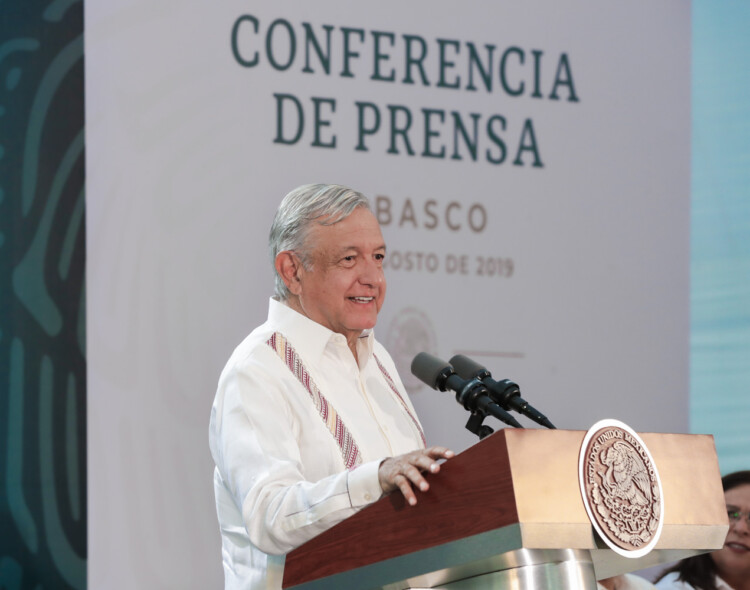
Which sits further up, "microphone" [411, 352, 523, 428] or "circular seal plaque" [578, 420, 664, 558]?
"microphone" [411, 352, 523, 428]

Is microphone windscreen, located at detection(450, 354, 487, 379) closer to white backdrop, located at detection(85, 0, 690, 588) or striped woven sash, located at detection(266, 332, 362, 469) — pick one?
striped woven sash, located at detection(266, 332, 362, 469)

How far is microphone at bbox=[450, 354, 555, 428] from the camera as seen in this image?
230 centimetres

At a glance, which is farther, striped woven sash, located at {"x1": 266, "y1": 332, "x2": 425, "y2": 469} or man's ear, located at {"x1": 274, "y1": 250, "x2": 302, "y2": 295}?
man's ear, located at {"x1": 274, "y1": 250, "x2": 302, "y2": 295}

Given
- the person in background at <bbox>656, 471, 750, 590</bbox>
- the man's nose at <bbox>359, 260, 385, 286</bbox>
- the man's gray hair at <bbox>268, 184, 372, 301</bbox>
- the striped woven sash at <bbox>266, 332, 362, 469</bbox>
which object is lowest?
the person in background at <bbox>656, 471, 750, 590</bbox>

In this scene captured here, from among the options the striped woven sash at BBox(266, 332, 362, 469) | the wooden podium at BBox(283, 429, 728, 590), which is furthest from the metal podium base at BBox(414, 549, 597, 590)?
the striped woven sash at BBox(266, 332, 362, 469)

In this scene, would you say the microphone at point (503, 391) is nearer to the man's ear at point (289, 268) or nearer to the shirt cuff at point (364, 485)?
the shirt cuff at point (364, 485)

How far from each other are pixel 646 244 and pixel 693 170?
0.46 meters

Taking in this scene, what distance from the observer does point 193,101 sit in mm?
4555

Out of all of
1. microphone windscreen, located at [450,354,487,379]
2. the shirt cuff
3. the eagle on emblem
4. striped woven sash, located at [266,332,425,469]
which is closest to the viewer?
the eagle on emblem

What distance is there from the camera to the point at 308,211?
9.56 feet

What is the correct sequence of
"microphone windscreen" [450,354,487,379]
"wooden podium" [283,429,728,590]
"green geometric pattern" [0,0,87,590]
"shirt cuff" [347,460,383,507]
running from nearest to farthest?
1. "wooden podium" [283,429,728,590]
2. "shirt cuff" [347,460,383,507]
3. "microphone windscreen" [450,354,487,379]
4. "green geometric pattern" [0,0,87,590]

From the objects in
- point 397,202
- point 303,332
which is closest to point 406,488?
point 303,332

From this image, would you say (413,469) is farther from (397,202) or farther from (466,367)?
(397,202)

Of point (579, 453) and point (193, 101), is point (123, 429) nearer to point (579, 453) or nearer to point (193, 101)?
point (193, 101)
